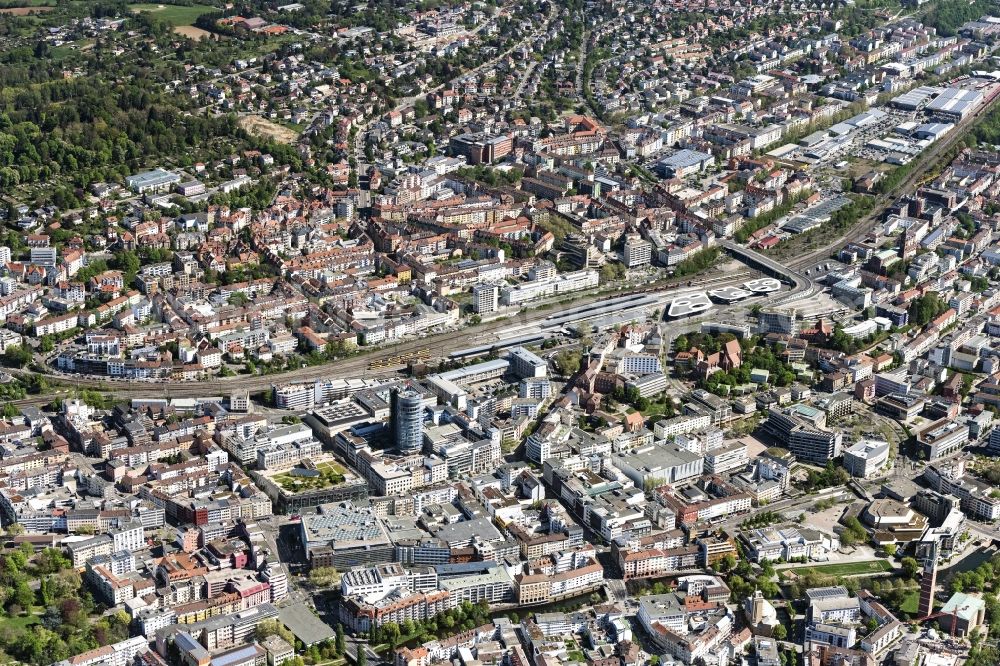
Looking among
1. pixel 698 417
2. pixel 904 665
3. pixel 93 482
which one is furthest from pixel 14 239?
pixel 904 665

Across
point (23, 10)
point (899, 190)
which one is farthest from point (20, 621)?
Answer: point (23, 10)

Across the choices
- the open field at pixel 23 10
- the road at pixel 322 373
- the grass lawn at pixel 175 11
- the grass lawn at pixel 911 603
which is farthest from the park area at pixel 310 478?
the open field at pixel 23 10

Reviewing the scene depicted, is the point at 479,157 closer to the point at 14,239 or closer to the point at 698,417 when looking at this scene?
the point at 14,239

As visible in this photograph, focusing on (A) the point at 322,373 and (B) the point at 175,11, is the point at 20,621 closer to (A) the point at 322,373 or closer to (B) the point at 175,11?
(A) the point at 322,373

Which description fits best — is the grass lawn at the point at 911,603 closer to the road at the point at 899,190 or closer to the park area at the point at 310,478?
the park area at the point at 310,478

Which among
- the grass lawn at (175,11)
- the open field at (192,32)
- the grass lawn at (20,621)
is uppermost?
the grass lawn at (175,11)

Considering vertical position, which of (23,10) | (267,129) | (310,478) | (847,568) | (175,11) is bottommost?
(847,568)
